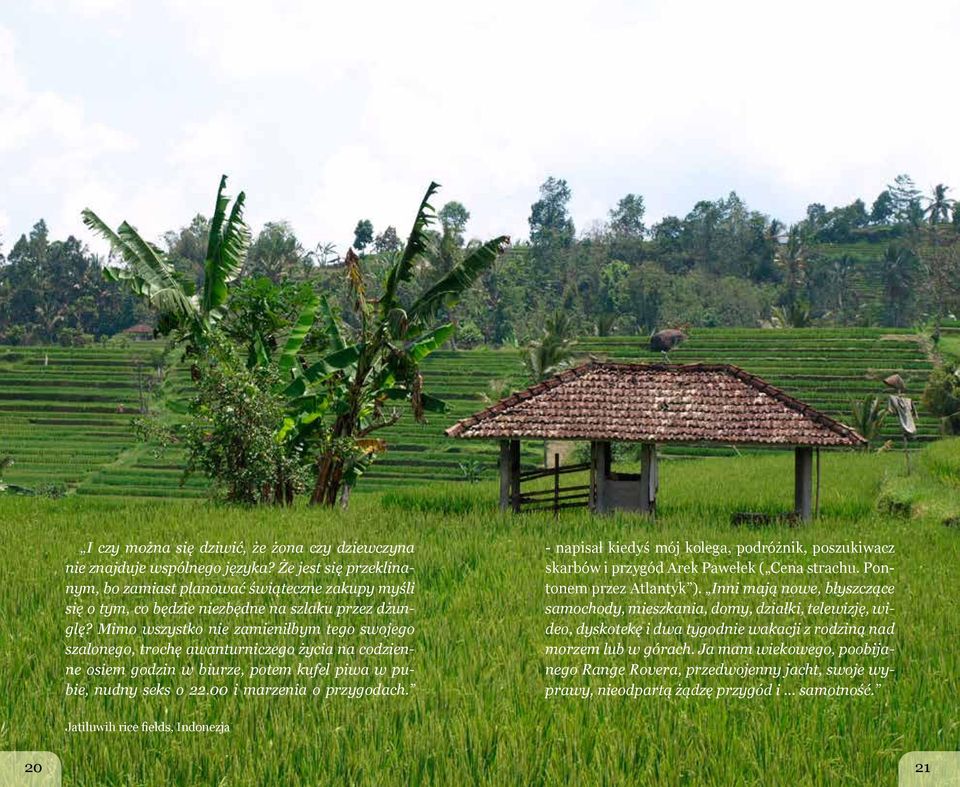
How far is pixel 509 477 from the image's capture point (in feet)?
52.1

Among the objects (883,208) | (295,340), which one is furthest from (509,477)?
(883,208)

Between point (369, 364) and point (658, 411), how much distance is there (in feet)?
14.1

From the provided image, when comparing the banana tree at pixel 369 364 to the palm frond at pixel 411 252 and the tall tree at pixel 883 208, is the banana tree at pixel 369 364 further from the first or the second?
the tall tree at pixel 883 208

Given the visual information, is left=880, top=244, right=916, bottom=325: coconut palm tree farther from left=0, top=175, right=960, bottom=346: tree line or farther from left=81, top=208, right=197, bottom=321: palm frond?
left=81, top=208, right=197, bottom=321: palm frond

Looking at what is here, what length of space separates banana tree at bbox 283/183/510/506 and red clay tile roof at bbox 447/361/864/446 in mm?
1456

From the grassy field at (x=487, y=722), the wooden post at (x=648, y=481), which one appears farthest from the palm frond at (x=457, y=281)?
the grassy field at (x=487, y=722)

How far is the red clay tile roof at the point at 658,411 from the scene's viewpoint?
15016 mm

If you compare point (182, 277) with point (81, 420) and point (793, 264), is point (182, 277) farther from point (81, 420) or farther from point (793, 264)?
point (793, 264)

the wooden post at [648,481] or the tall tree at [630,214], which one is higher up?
the tall tree at [630,214]

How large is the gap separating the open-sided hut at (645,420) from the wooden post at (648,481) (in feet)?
0.05

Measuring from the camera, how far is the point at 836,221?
92.2m

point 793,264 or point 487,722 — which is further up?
point 793,264

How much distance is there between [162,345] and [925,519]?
5040 centimetres

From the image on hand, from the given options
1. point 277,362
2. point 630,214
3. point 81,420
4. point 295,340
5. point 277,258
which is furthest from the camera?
point 630,214
